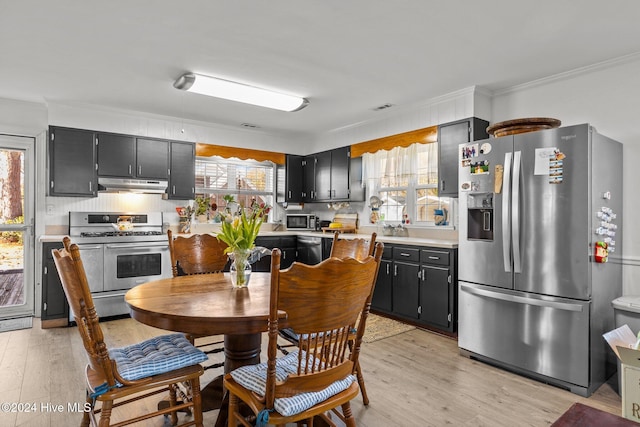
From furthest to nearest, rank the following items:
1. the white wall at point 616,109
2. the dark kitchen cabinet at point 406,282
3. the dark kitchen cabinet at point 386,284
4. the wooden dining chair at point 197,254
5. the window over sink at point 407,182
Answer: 1. the window over sink at point 407,182
2. the dark kitchen cabinet at point 386,284
3. the dark kitchen cabinet at point 406,282
4. the white wall at point 616,109
5. the wooden dining chair at point 197,254

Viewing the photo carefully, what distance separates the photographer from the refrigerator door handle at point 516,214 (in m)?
2.92

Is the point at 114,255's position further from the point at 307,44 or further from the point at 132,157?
the point at 307,44

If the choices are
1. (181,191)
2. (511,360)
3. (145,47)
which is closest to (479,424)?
(511,360)

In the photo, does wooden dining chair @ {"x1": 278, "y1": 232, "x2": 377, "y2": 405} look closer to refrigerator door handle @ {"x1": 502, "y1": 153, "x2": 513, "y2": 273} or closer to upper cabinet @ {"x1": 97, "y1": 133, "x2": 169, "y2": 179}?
refrigerator door handle @ {"x1": 502, "y1": 153, "x2": 513, "y2": 273}

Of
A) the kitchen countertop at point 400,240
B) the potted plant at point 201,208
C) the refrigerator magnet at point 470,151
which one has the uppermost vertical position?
the refrigerator magnet at point 470,151

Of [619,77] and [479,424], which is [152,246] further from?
[619,77]

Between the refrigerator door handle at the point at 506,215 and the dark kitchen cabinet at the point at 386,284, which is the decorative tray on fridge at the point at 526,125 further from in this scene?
the dark kitchen cabinet at the point at 386,284

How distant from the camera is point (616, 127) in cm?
323

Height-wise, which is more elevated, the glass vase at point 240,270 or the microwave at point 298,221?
the microwave at point 298,221

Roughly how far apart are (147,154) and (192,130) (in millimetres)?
743

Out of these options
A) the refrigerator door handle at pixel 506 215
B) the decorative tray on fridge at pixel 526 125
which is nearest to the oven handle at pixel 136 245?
the refrigerator door handle at pixel 506 215

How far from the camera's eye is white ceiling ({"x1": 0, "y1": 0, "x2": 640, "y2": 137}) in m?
2.46

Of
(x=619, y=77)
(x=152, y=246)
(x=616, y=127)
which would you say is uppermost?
(x=619, y=77)

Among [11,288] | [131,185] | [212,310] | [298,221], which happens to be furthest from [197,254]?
[298,221]
